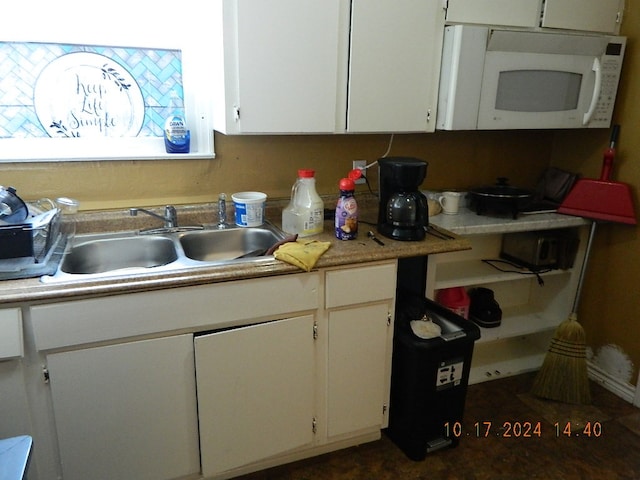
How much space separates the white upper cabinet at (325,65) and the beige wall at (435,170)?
279mm

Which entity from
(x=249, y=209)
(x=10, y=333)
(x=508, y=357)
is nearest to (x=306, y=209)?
(x=249, y=209)

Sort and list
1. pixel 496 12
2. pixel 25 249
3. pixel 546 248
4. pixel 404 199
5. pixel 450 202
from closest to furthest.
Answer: pixel 25 249 < pixel 404 199 < pixel 496 12 < pixel 450 202 < pixel 546 248

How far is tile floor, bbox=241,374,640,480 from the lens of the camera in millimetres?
1874

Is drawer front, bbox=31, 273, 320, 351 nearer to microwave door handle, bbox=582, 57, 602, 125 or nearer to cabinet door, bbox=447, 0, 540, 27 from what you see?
cabinet door, bbox=447, 0, 540, 27

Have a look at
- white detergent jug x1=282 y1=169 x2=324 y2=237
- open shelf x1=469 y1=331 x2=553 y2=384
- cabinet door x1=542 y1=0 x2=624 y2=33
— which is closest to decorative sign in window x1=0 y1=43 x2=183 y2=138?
white detergent jug x1=282 y1=169 x2=324 y2=237

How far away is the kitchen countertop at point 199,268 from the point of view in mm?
1351

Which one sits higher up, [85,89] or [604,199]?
[85,89]

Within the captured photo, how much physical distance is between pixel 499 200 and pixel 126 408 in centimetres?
174

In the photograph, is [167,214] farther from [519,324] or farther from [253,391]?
[519,324]

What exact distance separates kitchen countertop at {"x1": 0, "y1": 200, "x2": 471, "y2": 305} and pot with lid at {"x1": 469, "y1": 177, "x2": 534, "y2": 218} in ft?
1.45

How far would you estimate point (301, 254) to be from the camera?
159 cm

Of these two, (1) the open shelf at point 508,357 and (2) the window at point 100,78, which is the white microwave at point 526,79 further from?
(1) the open shelf at point 508,357

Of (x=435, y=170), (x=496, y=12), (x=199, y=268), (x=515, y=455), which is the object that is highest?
(x=496, y=12)

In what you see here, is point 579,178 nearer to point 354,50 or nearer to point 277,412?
point 354,50
